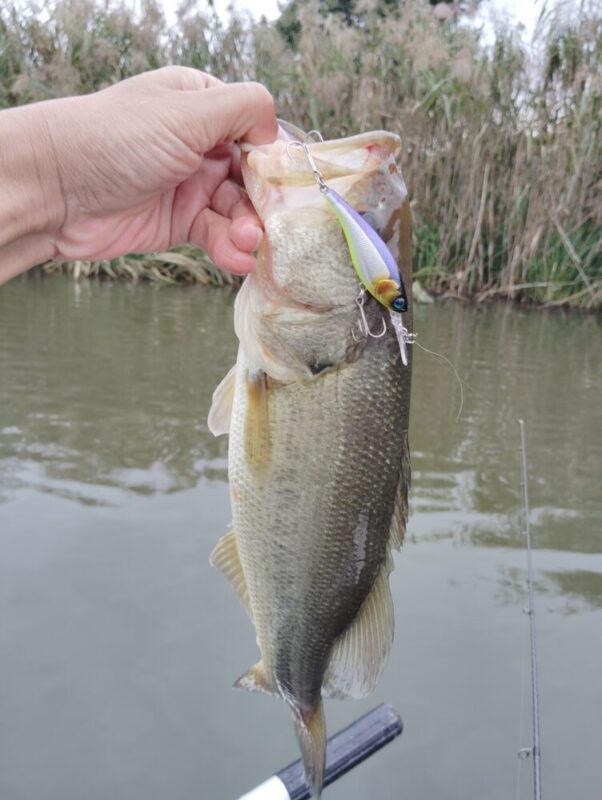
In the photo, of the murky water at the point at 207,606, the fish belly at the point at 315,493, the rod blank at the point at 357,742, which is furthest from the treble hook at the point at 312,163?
the murky water at the point at 207,606

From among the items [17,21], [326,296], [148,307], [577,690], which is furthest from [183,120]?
[17,21]

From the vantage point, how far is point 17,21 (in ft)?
33.6

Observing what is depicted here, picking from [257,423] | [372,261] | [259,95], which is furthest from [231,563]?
[259,95]

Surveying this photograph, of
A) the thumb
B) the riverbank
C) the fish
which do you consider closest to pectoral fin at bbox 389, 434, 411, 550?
the fish

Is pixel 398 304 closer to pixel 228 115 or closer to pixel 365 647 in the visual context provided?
pixel 228 115

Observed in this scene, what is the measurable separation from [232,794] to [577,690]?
3.77 feet

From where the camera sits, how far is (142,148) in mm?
1692

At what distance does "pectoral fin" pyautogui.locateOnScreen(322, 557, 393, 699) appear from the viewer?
1.67 m

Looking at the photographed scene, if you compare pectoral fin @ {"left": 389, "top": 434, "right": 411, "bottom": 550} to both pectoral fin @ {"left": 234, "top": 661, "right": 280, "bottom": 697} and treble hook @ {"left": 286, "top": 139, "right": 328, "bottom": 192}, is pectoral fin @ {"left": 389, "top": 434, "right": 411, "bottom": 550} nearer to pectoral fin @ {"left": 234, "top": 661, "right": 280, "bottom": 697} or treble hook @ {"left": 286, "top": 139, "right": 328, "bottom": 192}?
pectoral fin @ {"left": 234, "top": 661, "right": 280, "bottom": 697}

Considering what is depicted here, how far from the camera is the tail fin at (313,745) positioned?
1.62m

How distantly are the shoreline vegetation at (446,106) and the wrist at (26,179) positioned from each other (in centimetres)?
785

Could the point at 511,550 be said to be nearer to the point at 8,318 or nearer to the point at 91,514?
the point at 91,514

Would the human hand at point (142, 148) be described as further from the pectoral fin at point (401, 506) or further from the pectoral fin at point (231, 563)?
the pectoral fin at point (231, 563)

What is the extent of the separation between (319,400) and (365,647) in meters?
0.56
